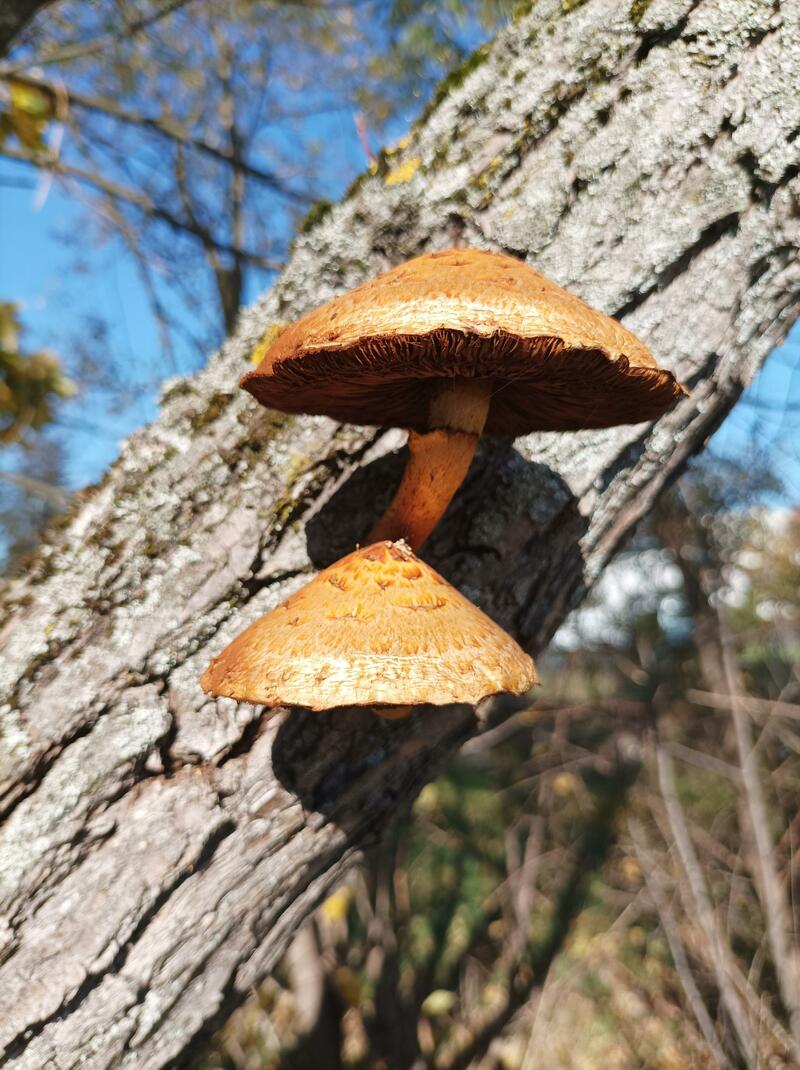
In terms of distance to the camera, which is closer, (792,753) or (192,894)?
A: (192,894)

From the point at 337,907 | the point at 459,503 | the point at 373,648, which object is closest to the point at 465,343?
the point at 373,648

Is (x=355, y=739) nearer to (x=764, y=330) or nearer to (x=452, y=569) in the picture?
(x=452, y=569)

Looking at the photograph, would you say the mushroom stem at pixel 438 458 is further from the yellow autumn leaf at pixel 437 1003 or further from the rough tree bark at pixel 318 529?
the yellow autumn leaf at pixel 437 1003

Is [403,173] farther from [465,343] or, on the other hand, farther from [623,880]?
[623,880]

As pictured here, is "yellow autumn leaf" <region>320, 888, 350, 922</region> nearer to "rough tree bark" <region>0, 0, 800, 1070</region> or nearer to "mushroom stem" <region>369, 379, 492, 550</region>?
"rough tree bark" <region>0, 0, 800, 1070</region>

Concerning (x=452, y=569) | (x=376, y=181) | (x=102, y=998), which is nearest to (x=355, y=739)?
(x=452, y=569)

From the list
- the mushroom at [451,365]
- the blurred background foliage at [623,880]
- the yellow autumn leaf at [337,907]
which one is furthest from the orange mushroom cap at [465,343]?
the yellow autumn leaf at [337,907]
